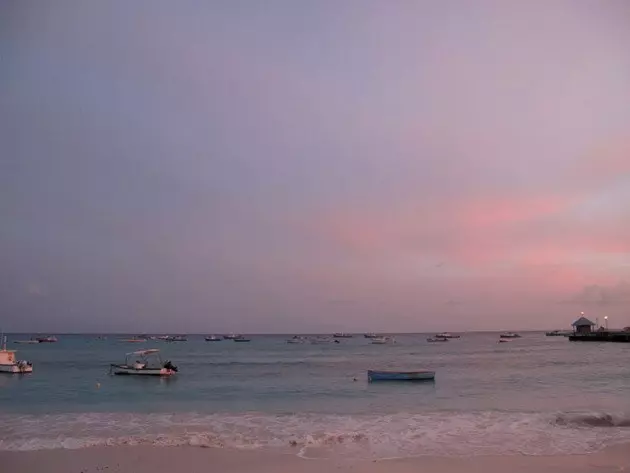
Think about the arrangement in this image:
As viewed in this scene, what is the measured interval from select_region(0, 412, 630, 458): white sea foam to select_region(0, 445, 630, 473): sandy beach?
822 mm

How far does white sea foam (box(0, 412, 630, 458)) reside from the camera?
58.2 feet

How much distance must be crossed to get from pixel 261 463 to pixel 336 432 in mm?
5249

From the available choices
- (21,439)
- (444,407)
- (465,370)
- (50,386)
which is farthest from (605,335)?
(21,439)

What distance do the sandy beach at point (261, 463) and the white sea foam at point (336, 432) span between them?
2.70 feet

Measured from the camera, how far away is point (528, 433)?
1991cm

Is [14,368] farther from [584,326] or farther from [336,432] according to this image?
[584,326]

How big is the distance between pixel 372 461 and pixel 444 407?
41.8ft

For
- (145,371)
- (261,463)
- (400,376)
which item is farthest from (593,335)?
(261,463)

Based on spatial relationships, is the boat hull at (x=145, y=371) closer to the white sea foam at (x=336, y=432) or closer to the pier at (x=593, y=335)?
the white sea foam at (x=336, y=432)

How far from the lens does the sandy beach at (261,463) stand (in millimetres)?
15086

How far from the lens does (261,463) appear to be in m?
15.8

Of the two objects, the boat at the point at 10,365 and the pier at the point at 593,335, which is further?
the pier at the point at 593,335

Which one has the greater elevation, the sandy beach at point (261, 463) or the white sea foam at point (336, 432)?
the sandy beach at point (261, 463)

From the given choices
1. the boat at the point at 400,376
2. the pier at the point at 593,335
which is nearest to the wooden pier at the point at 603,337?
the pier at the point at 593,335
